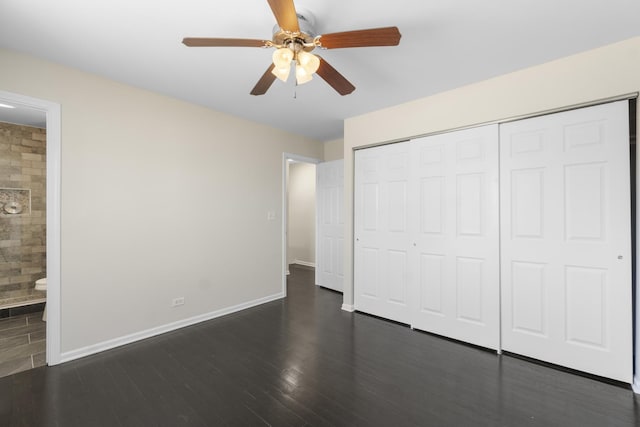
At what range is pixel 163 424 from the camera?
1771mm

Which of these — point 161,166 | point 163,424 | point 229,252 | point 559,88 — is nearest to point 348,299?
point 229,252

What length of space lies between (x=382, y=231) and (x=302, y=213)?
3.51m

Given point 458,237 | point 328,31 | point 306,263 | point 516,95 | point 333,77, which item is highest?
point 328,31

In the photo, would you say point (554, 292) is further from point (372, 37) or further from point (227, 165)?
point (227, 165)

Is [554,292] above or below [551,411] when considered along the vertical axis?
above

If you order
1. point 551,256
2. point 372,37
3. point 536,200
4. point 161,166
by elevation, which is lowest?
point 551,256

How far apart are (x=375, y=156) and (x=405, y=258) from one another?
1295mm

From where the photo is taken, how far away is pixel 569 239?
7.71 ft

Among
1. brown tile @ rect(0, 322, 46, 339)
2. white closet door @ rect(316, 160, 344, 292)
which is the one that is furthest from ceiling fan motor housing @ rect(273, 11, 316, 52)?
brown tile @ rect(0, 322, 46, 339)

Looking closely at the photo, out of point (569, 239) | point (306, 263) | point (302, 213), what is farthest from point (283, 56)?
point (306, 263)

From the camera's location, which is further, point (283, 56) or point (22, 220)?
point (22, 220)

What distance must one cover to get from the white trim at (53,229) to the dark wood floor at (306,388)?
0.24 metres

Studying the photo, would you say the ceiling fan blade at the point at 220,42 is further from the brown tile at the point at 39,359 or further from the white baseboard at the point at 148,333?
the brown tile at the point at 39,359

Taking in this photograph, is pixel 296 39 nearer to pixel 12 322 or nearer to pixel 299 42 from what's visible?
pixel 299 42
